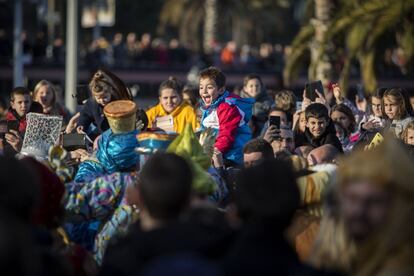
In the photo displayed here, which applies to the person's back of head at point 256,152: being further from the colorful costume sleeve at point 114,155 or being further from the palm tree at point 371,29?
the palm tree at point 371,29

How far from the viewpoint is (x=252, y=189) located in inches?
219

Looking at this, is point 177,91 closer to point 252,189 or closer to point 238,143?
point 238,143

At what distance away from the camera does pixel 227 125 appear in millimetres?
11680

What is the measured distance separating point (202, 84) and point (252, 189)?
6.37 meters

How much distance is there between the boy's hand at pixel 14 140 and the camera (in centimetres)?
1061

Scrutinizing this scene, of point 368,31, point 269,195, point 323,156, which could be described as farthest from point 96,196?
point 368,31

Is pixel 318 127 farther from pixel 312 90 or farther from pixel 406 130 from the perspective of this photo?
pixel 312 90

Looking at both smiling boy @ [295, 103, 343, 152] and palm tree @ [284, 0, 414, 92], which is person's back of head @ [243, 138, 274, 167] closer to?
smiling boy @ [295, 103, 343, 152]

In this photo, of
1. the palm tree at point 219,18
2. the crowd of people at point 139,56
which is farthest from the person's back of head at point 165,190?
the palm tree at point 219,18

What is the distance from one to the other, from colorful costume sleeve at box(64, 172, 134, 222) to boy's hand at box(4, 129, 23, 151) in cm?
300

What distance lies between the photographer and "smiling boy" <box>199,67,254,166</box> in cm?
1166

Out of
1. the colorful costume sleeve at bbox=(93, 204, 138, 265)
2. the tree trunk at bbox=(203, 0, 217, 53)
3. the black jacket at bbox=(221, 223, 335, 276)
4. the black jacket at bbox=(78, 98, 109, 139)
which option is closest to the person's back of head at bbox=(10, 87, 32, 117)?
the black jacket at bbox=(78, 98, 109, 139)

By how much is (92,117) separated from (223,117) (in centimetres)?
156

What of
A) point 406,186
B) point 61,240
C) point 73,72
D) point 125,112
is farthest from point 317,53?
point 406,186
